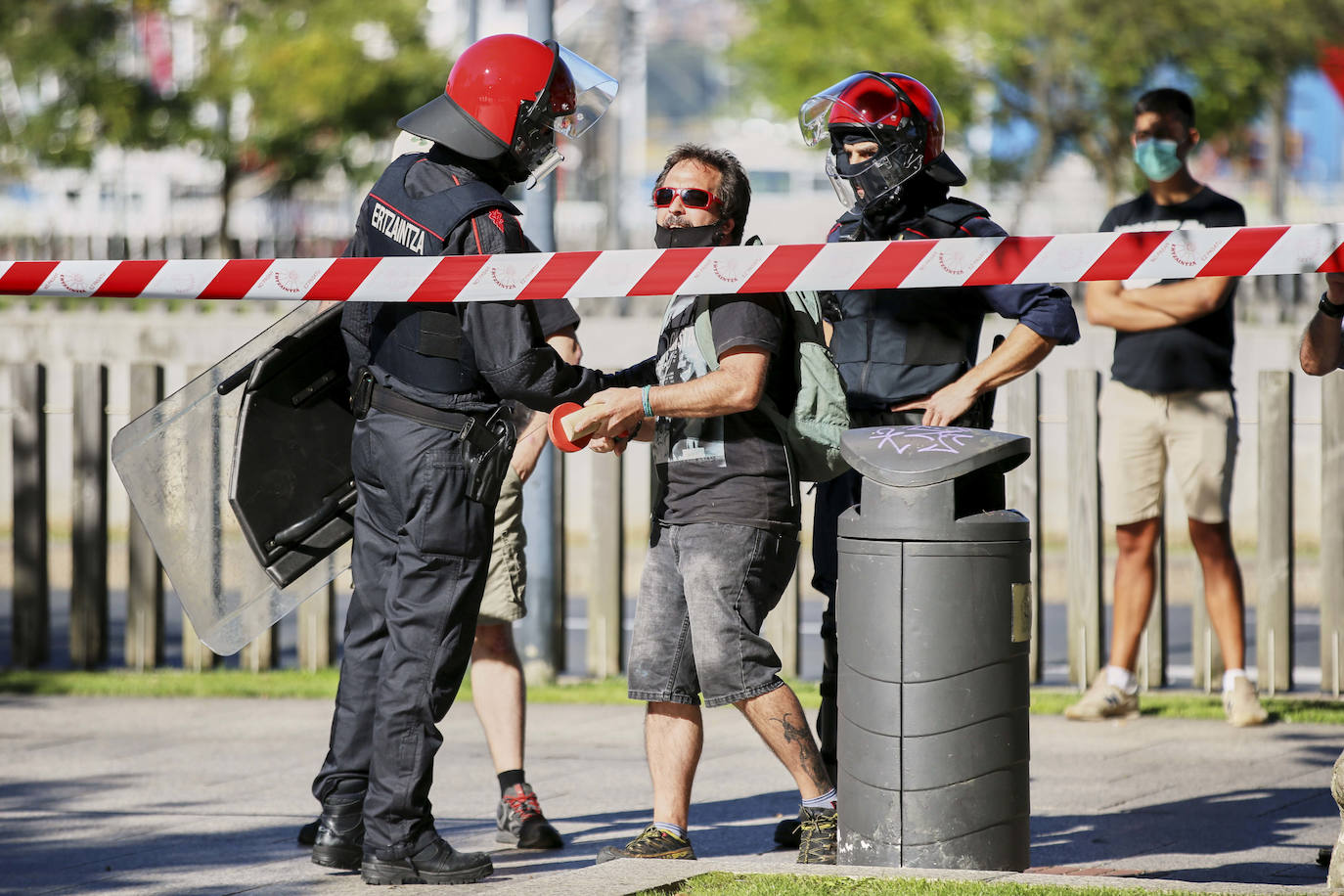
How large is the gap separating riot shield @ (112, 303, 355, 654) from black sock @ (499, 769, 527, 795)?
76 cm

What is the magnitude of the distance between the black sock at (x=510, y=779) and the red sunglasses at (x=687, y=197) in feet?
5.49

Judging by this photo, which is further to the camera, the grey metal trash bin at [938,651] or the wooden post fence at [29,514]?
the wooden post fence at [29,514]

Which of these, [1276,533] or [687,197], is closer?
[687,197]

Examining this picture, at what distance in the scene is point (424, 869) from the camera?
4.21 metres

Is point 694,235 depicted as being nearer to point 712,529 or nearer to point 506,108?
point 506,108

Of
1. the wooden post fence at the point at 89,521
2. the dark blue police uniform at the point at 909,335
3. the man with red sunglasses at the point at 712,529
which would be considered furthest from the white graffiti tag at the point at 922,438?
the wooden post fence at the point at 89,521

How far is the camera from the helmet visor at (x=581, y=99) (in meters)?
4.32

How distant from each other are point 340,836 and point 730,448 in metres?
1.43

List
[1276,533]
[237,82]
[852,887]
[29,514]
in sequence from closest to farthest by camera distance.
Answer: [852,887]
[1276,533]
[29,514]
[237,82]

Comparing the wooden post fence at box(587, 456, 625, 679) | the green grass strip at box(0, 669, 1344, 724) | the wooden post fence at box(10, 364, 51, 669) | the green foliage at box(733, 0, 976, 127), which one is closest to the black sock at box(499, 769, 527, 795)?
the green grass strip at box(0, 669, 1344, 724)

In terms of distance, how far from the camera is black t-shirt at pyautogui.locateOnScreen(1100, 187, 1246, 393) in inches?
252

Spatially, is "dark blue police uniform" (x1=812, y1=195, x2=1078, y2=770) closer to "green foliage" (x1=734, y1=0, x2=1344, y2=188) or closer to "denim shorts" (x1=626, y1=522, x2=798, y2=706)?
"denim shorts" (x1=626, y1=522, x2=798, y2=706)

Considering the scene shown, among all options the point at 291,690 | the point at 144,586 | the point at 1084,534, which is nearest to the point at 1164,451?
the point at 1084,534

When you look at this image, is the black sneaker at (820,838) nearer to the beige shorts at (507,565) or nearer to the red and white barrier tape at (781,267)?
the beige shorts at (507,565)
